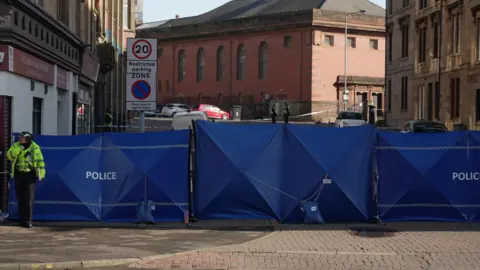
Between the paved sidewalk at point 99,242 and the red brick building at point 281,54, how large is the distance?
61.3 m

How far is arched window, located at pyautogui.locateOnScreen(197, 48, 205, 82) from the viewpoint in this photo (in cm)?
8904

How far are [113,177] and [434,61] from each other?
3573 cm

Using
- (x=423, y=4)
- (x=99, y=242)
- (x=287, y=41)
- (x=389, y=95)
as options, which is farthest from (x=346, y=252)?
(x=287, y=41)

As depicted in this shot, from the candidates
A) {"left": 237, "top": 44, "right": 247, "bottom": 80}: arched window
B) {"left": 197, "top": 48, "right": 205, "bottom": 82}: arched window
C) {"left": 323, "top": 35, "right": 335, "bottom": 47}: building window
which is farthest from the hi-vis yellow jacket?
{"left": 197, "top": 48, "right": 205, "bottom": 82}: arched window

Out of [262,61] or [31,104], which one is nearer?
[31,104]

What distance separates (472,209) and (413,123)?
20052mm

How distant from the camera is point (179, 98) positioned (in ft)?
302

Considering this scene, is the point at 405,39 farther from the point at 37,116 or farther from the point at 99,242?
the point at 99,242

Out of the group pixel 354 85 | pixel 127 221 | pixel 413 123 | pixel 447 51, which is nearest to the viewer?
pixel 127 221

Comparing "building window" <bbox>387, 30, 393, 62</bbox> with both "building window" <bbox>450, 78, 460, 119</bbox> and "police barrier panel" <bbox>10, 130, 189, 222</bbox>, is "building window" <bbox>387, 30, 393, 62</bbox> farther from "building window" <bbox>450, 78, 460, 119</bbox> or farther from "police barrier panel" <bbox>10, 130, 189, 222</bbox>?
"police barrier panel" <bbox>10, 130, 189, 222</bbox>

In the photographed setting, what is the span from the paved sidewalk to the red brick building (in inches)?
2413

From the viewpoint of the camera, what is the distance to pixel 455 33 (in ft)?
143

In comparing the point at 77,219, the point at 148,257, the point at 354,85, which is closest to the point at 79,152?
the point at 77,219

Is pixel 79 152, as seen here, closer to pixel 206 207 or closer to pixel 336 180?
pixel 206 207
